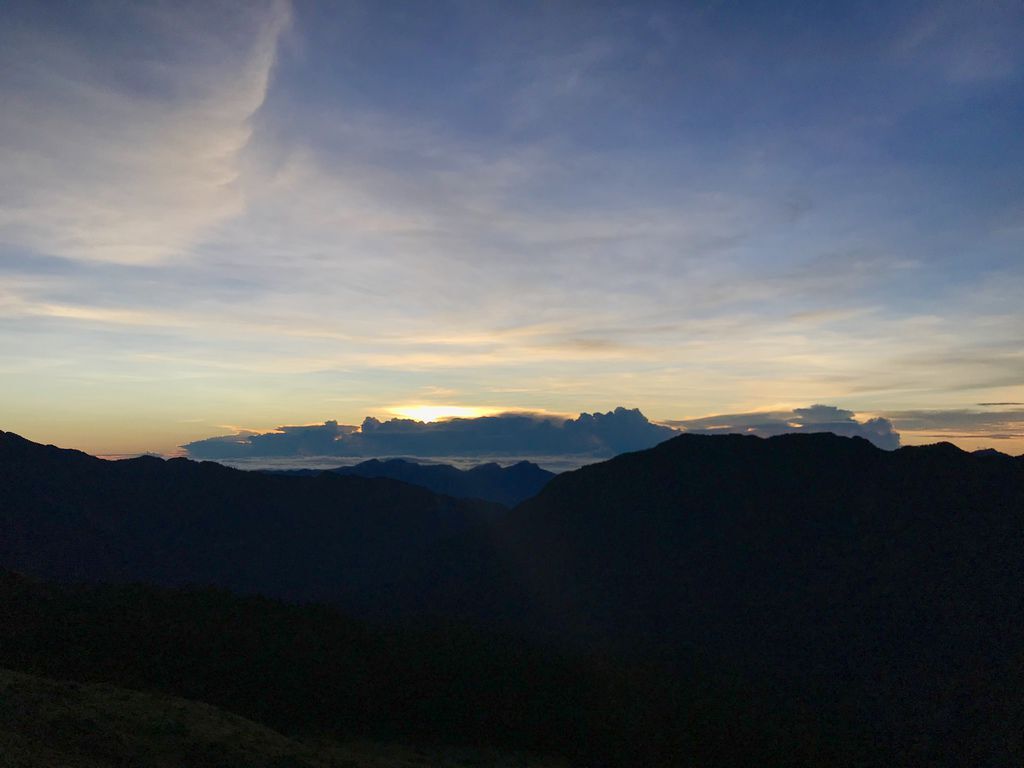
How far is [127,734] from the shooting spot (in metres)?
40.3

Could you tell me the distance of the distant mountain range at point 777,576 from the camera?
3487 inches

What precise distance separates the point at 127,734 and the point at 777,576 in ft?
380

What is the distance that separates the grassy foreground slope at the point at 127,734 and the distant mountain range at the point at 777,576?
58.1 meters

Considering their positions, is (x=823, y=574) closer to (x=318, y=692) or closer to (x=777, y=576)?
(x=777, y=576)

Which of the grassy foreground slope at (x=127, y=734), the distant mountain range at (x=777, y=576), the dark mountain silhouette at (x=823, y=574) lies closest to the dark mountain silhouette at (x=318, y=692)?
the grassy foreground slope at (x=127, y=734)

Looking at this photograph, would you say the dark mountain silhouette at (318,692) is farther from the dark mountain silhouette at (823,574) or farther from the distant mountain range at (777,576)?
the dark mountain silhouette at (823,574)

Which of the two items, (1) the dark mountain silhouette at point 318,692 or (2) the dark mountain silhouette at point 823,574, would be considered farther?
(2) the dark mountain silhouette at point 823,574

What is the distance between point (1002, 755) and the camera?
7456 cm

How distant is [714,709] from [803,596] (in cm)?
4775

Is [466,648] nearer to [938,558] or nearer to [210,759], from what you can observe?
[210,759]

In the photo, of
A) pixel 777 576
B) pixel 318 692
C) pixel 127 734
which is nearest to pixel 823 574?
pixel 777 576

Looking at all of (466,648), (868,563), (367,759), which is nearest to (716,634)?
(868,563)

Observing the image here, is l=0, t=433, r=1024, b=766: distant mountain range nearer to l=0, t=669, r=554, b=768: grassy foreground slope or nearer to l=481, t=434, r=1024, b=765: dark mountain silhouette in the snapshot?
l=481, t=434, r=1024, b=765: dark mountain silhouette

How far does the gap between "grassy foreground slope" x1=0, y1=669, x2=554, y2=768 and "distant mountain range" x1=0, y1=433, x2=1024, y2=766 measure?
190ft
